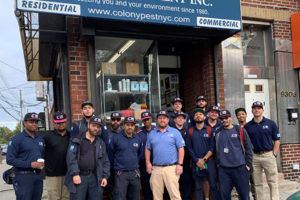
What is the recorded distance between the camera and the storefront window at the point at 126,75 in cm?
619

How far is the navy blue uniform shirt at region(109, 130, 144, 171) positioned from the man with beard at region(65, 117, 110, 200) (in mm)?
299

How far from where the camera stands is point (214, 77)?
699 centimetres

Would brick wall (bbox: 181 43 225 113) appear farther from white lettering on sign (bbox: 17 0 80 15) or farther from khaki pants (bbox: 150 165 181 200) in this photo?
white lettering on sign (bbox: 17 0 80 15)

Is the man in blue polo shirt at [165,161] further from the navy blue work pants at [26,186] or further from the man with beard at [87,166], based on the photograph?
the navy blue work pants at [26,186]

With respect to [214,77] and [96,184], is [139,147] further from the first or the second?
[214,77]

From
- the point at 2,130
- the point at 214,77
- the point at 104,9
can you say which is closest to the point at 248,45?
the point at 214,77

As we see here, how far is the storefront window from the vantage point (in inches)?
244

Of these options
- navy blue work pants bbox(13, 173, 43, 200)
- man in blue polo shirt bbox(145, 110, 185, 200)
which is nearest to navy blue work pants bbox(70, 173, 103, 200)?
navy blue work pants bbox(13, 173, 43, 200)

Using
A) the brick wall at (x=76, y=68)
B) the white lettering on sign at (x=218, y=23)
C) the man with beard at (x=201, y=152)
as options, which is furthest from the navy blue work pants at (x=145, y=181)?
the white lettering on sign at (x=218, y=23)

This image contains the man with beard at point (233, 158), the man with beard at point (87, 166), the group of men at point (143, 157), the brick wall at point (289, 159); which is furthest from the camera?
the brick wall at point (289, 159)

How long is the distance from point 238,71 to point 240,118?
1935 mm

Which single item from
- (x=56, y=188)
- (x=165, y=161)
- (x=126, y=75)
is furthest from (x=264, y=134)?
(x=56, y=188)

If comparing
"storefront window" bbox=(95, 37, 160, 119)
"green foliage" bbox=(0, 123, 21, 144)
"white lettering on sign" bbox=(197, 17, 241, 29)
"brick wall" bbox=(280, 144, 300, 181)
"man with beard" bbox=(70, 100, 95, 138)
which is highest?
"white lettering on sign" bbox=(197, 17, 241, 29)

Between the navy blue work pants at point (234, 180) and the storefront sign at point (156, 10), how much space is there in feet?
8.71
